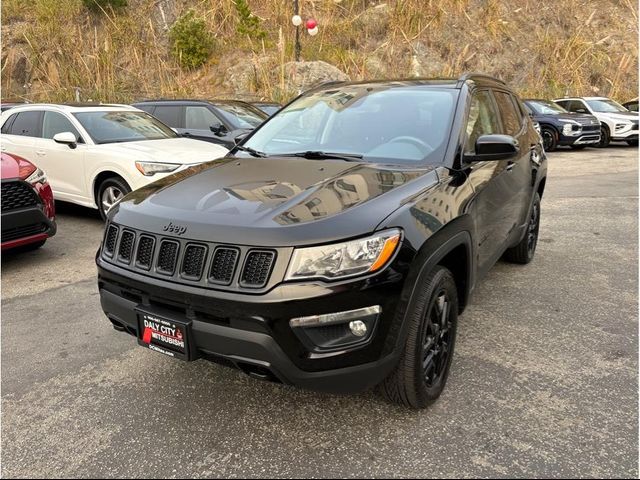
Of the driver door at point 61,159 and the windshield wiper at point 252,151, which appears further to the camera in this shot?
the driver door at point 61,159

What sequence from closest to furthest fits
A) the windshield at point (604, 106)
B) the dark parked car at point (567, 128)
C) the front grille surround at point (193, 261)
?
1. the front grille surround at point (193, 261)
2. the dark parked car at point (567, 128)
3. the windshield at point (604, 106)

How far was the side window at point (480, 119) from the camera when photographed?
3188 mm

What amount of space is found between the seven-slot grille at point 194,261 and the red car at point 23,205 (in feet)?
10.5

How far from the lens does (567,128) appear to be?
47.7 feet

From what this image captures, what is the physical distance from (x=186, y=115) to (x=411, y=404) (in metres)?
7.90

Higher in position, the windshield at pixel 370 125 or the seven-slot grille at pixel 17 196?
the windshield at pixel 370 125

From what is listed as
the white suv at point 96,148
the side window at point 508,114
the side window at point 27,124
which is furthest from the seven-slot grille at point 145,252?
the side window at point 27,124

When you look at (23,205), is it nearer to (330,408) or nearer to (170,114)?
(330,408)

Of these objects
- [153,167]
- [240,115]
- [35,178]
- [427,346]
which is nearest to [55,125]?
[153,167]

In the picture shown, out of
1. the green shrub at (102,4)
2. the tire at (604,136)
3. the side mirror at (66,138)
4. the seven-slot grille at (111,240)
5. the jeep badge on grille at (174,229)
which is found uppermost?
the green shrub at (102,4)

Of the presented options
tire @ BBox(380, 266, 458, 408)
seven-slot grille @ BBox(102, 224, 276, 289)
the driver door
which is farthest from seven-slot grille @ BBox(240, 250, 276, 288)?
the driver door

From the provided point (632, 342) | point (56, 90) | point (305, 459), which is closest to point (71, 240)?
point (305, 459)

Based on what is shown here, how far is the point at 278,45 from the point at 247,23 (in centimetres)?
251

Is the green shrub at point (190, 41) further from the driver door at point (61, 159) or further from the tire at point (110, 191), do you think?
the tire at point (110, 191)
